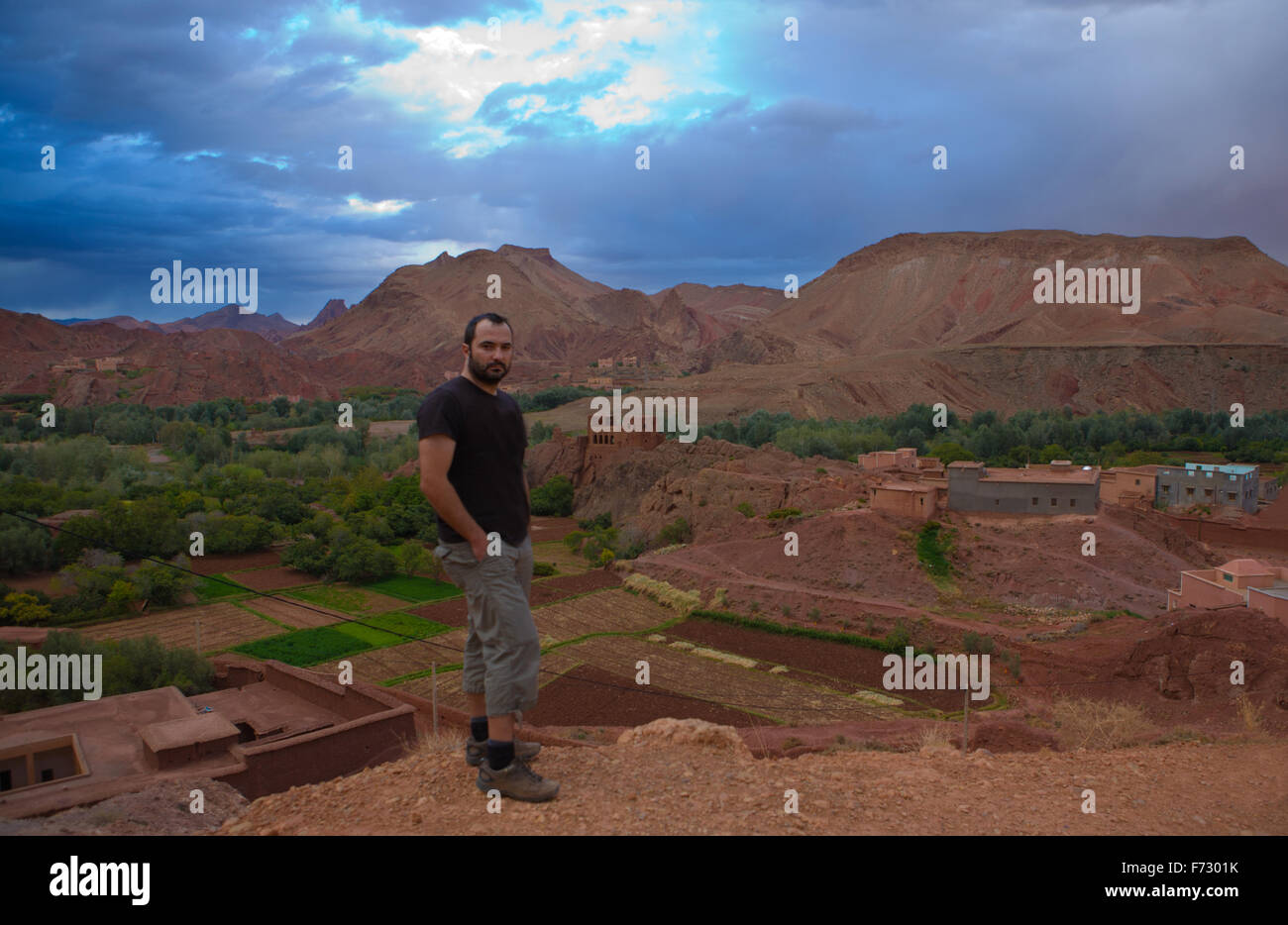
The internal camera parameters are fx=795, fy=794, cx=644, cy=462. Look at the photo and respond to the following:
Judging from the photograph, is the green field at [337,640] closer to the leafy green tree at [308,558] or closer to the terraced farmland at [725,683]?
the terraced farmland at [725,683]

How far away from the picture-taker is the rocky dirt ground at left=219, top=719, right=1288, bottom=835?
419cm

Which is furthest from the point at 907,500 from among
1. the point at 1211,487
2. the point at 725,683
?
the point at 1211,487

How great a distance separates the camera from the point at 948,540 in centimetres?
2798

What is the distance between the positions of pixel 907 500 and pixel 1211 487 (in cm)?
1921

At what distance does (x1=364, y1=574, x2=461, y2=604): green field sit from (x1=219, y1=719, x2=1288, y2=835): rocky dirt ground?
A: 26334 millimetres

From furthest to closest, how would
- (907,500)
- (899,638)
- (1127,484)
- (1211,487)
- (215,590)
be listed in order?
(1127,484)
(1211,487)
(215,590)
(907,500)
(899,638)

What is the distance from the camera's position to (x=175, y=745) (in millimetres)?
10703

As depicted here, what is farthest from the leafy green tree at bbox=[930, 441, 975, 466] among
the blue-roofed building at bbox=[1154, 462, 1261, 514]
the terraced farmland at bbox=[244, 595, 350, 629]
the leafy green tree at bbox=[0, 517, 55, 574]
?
the leafy green tree at bbox=[0, 517, 55, 574]

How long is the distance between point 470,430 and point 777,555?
26.4 m

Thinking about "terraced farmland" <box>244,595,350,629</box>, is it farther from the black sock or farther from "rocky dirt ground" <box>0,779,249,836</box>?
the black sock

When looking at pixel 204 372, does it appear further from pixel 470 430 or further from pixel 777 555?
pixel 470 430

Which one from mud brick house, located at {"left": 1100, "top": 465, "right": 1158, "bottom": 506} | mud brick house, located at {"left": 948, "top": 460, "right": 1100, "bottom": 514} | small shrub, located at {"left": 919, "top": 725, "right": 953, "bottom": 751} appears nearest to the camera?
small shrub, located at {"left": 919, "top": 725, "right": 953, "bottom": 751}

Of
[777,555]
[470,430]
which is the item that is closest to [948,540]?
[777,555]

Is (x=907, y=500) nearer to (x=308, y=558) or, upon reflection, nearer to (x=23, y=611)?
(x=308, y=558)
